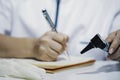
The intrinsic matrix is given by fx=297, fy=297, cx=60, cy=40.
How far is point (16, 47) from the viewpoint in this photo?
0.92 meters

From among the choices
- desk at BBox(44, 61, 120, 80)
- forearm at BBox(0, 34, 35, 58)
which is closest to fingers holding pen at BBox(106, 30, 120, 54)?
desk at BBox(44, 61, 120, 80)

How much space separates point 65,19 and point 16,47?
213 millimetres

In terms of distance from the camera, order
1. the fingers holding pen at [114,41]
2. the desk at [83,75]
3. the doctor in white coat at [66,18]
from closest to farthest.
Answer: the desk at [83,75] < the fingers holding pen at [114,41] < the doctor in white coat at [66,18]

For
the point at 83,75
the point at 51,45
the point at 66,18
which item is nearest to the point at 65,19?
the point at 66,18

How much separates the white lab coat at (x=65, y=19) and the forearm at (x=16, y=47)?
12cm

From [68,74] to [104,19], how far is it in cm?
36

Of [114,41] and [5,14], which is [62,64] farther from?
[5,14]

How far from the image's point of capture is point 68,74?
0.78 meters

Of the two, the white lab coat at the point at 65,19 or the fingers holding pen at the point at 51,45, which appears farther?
the white lab coat at the point at 65,19

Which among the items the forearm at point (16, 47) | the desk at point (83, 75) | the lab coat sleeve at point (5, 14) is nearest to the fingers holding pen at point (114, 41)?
the desk at point (83, 75)

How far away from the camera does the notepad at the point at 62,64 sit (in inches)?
31.4

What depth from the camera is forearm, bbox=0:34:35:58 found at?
2.98 feet

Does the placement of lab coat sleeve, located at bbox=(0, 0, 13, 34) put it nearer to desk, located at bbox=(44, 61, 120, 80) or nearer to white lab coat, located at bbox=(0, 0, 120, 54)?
white lab coat, located at bbox=(0, 0, 120, 54)

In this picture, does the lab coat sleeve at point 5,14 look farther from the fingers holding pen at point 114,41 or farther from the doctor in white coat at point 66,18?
the fingers holding pen at point 114,41
